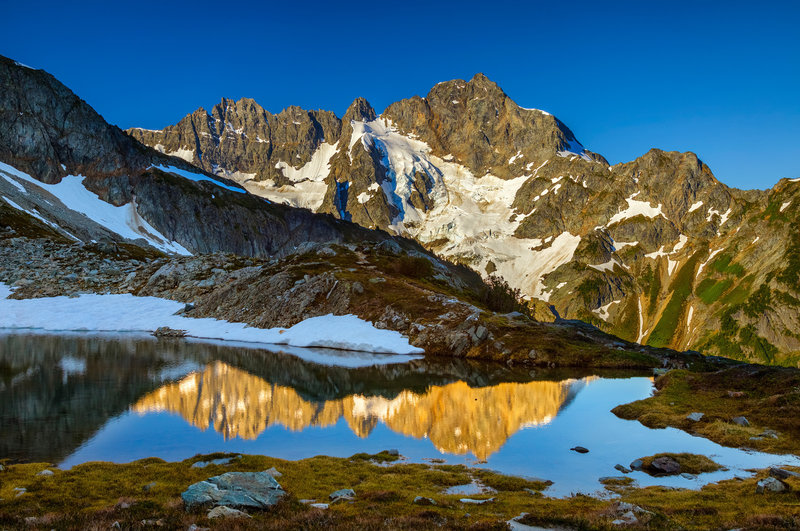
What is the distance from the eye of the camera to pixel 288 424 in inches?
1715

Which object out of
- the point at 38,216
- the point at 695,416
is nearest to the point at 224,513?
the point at 695,416

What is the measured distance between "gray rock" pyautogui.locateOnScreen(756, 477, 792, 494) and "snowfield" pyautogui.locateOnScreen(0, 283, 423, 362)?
65078mm

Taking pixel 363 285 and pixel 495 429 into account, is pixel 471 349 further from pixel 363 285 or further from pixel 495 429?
pixel 495 429

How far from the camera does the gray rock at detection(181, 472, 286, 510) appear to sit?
2122 cm

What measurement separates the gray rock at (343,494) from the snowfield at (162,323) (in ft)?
206

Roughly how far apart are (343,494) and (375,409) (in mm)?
26200

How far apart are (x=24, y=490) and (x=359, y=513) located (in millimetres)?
15457

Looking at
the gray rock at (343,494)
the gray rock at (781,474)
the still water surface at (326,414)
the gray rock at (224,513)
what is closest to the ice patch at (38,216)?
the still water surface at (326,414)

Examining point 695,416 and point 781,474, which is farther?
point 695,416

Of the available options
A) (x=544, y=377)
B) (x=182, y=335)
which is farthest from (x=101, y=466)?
(x=182, y=335)

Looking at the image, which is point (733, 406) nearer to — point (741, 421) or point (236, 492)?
point (741, 421)

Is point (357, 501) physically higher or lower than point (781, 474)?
lower

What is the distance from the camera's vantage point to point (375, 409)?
1983 inches

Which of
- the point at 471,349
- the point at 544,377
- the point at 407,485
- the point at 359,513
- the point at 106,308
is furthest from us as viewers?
the point at 106,308
